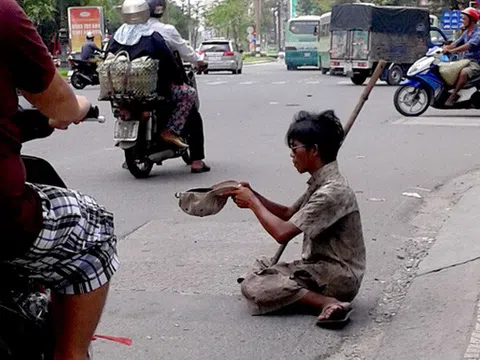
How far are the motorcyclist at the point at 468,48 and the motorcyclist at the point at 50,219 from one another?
512 inches

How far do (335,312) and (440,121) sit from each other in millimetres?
10720

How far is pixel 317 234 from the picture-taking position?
458 cm

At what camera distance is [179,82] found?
885 cm

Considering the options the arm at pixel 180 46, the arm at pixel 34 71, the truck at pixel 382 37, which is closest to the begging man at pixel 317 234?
the arm at pixel 34 71

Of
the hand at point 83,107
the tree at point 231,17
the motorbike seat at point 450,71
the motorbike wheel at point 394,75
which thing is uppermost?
the hand at point 83,107

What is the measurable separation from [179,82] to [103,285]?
6.27 meters

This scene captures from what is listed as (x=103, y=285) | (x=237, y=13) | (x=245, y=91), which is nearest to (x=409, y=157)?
(x=103, y=285)

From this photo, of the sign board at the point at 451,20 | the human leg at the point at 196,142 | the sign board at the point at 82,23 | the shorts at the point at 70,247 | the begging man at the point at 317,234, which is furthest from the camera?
the sign board at the point at 82,23

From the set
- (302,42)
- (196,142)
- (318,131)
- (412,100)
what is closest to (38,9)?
(302,42)

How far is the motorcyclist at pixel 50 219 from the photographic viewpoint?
7.82 ft

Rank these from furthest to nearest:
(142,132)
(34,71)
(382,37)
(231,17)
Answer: (231,17), (382,37), (142,132), (34,71)

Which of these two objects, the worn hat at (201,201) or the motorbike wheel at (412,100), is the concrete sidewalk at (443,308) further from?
the motorbike wheel at (412,100)

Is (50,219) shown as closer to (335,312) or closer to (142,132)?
(335,312)

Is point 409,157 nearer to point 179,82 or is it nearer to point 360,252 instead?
point 179,82
